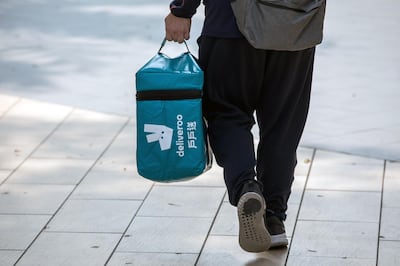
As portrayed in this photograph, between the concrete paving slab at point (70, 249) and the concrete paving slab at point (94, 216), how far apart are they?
89mm

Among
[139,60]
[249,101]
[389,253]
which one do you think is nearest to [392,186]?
[389,253]

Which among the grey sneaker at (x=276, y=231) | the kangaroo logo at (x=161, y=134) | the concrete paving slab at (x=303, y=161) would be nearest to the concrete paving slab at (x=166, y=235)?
the grey sneaker at (x=276, y=231)

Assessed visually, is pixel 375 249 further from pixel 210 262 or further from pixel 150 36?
pixel 150 36

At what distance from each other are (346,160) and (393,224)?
45.6 inches

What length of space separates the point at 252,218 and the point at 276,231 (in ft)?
1.71

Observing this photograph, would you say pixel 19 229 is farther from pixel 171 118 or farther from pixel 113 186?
pixel 171 118

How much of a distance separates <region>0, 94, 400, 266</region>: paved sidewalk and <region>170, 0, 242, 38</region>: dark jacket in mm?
1096

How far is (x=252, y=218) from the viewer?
447cm

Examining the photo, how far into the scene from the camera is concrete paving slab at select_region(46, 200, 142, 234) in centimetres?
539

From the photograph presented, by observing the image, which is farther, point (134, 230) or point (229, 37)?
point (134, 230)

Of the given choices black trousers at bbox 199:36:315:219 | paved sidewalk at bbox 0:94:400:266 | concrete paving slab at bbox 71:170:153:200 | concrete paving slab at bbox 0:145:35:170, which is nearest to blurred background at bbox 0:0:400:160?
paved sidewalk at bbox 0:94:400:266

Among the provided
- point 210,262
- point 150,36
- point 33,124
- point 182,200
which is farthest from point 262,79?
point 150,36

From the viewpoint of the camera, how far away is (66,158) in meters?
6.58

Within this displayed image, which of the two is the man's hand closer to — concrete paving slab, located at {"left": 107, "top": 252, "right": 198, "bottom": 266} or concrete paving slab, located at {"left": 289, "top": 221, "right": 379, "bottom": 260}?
concrete paving slab, located at {"left": 107, "top": 252, "right": 198, "bottom": 266}
